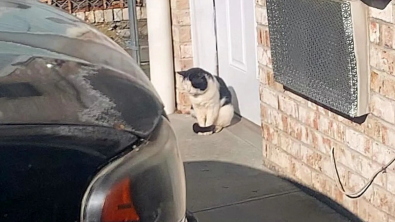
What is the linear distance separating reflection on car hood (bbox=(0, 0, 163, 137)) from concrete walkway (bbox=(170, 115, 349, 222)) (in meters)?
2.22

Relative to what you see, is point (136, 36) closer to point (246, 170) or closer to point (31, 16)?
point (246, 170)

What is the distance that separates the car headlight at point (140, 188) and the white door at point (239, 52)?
3828mm

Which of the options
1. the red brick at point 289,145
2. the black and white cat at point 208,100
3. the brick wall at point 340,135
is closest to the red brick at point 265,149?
the brick wall at point 340,135

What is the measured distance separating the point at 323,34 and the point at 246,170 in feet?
4.92

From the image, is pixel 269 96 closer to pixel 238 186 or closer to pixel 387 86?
pixel 238 186

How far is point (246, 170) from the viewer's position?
17.7 feet

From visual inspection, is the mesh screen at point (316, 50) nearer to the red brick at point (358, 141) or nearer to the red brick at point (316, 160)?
the red brick at point (358, 141)

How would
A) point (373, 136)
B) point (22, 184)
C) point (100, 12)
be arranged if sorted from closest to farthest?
point (22, 184) → point (373, 136) → point (100, 12)

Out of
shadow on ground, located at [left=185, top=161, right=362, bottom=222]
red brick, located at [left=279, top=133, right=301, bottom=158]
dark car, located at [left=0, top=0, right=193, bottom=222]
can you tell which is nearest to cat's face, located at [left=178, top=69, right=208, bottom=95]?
shadow on ground, located at [left=185, top=161, right=362, bottom=222]

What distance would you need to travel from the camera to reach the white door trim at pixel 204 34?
6.61 m

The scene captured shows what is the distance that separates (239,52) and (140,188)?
4353 millimetres

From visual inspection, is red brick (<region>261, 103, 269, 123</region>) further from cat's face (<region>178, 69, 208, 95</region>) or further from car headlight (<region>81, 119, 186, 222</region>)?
car headlight (<region>81, 119, 186, 222</region>)

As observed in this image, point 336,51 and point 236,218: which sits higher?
point 336,51

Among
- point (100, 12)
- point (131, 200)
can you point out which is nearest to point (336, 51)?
point (131, 200)
